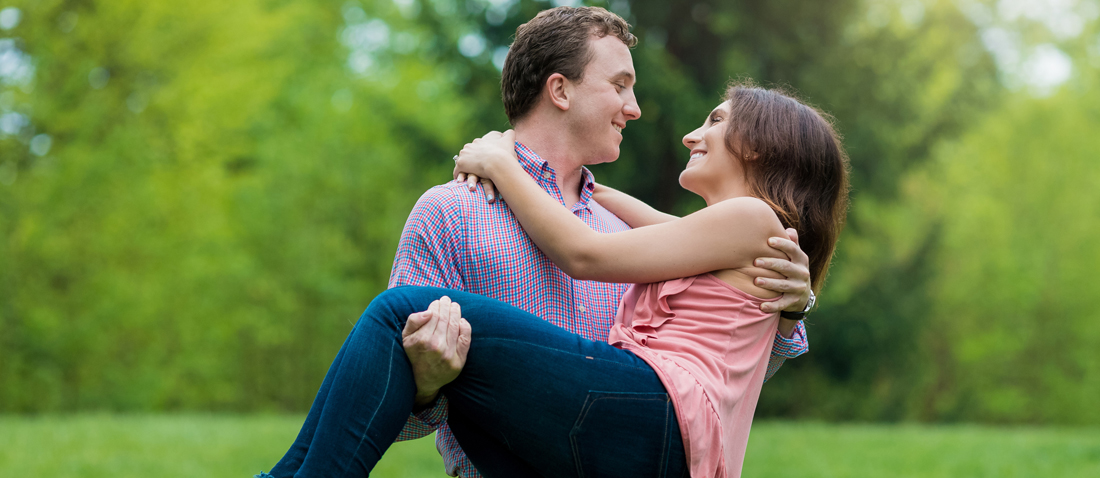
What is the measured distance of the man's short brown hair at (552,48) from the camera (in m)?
2.64

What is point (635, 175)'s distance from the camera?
10422mm

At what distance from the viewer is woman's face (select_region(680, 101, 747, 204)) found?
Result: 2.36m

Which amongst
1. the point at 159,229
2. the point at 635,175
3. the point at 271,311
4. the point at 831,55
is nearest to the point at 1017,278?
the point at 831,55

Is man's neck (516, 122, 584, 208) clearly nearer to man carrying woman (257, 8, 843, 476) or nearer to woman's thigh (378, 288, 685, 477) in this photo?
man carrying woman (257, 8, 843, 476)

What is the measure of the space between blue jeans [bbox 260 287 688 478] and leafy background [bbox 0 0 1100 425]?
7.98 metres

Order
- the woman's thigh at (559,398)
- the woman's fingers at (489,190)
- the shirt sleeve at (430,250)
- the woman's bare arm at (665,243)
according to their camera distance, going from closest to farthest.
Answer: the woman's thigh at (559,398) → the woman's bare arm at (665,243) → the shirt sleeve at (430,250) → the woman's fingers at (489,190)

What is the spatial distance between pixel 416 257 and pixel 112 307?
38.6 ft

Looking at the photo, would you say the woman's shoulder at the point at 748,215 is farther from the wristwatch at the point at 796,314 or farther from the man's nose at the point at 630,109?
the man's nose at the point at 630,109

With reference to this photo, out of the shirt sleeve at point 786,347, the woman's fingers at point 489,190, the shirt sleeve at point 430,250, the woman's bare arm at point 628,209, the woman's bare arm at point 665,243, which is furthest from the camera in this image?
the woman's bare arm at point 628,209

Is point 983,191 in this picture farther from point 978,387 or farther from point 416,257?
point 416,257

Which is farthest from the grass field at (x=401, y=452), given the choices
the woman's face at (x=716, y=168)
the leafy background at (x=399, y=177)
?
the woman's face at (x=716, y=168)

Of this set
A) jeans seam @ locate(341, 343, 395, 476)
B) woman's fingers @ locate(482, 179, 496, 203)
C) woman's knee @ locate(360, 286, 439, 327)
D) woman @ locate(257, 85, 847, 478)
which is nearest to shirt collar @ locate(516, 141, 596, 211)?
woman @ locate(257, 85, 847, 478)

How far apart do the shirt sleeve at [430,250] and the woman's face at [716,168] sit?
636mm

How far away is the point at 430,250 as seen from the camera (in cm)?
224
